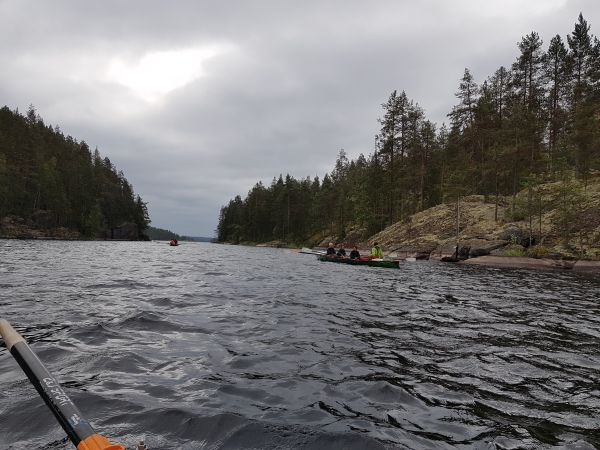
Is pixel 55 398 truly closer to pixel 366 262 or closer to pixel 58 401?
pixel 58 401

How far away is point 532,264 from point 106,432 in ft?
117

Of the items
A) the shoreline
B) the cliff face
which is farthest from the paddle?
the cliff face

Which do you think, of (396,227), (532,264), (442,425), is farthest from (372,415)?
(396,227)

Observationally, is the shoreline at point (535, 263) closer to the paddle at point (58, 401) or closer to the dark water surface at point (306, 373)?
the dark water surface at point (306, 373)

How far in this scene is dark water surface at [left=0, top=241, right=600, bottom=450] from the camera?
423 cm

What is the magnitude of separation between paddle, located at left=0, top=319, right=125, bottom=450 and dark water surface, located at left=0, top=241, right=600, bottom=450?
4.13ft

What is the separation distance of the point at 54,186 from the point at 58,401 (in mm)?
116108

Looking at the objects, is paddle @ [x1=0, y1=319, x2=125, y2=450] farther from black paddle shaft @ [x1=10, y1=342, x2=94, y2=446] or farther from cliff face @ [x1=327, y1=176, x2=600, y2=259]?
cliff face @ [x1=327, y1=176, x2=600, y2=259]

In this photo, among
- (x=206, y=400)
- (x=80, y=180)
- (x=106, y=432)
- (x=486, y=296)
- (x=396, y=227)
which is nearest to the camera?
(x=106, y=432)

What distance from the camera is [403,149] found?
209 ft

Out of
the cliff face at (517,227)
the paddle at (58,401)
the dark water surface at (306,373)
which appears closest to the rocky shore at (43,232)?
the cliff face at (517,227)

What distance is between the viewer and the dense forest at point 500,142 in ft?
143

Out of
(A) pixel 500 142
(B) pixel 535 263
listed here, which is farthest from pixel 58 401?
(A) pixel 500 142

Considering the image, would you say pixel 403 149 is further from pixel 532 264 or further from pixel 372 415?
pixel 372 415
